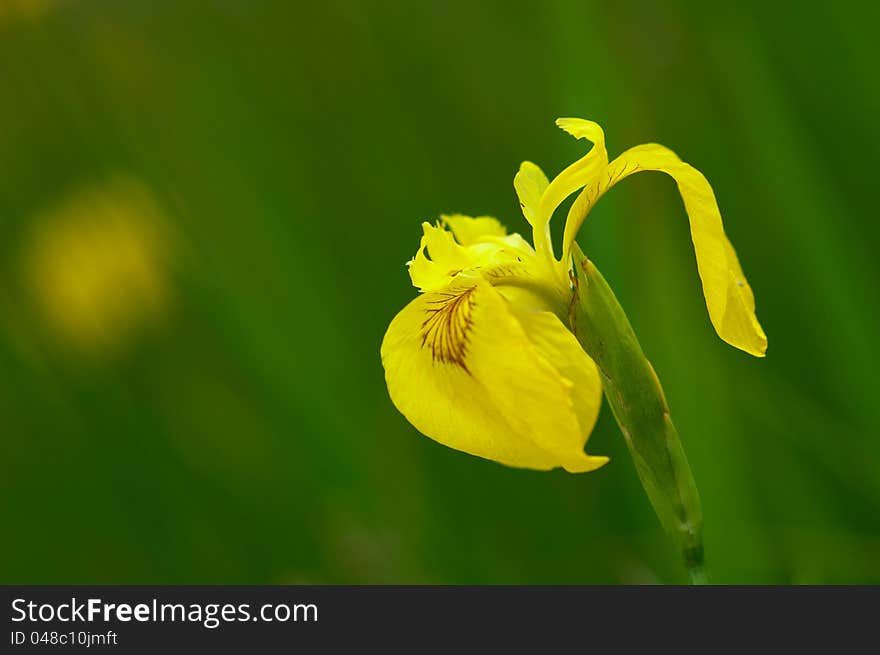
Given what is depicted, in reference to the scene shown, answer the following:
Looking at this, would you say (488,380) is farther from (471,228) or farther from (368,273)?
(368,273)

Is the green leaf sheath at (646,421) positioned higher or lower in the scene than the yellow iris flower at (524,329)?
lower


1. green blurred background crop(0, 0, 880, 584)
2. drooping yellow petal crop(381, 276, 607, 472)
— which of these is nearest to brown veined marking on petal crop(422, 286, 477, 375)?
drooping yellow petal crop(381, 276, 607, 472)

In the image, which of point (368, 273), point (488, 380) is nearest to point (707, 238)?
point (488, 380)

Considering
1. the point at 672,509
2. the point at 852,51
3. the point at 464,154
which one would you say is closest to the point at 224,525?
the point at 464,154

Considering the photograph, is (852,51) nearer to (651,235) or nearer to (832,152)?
(832,152)

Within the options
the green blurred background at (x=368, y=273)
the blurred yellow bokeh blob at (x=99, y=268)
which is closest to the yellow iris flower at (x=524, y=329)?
A: the green blurred background at (x=368, y=273)

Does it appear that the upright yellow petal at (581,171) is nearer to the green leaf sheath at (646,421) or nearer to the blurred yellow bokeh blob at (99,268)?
the green leaf sheath at (646,421)

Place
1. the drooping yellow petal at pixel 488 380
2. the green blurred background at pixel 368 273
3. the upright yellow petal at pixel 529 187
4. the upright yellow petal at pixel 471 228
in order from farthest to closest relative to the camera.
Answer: the green blurred background at pixel 368 273 < the upright yellow petal at pixel 471 228 < the upright yellow petal at pixel 529 187 < the drooping yellow petal at pixel 488 380
